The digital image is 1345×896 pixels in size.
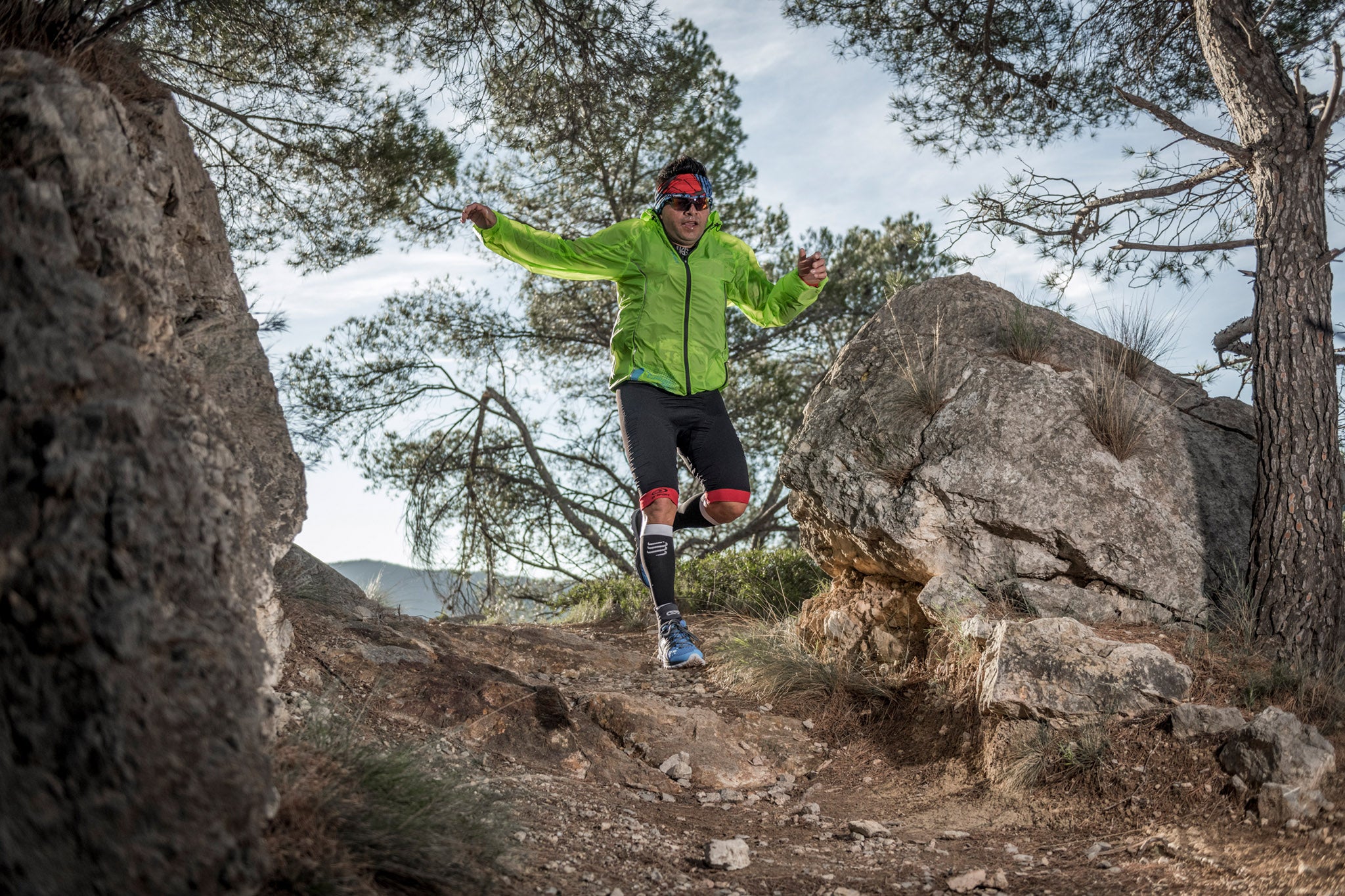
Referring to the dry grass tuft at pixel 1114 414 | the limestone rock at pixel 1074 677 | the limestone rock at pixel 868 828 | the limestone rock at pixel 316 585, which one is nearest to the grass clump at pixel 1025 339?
the dry grass tuft at pixel 1114 414

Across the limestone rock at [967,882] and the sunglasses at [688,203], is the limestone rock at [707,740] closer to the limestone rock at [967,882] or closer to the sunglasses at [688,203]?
the limestone rock at [967,882]

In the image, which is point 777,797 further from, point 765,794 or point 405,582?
point 405,582

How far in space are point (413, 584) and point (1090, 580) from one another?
6407 mm

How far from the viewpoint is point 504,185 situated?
9.12 meters

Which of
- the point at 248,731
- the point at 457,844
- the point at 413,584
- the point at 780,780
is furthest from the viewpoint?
the point at 413,584

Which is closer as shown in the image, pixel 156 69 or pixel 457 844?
pixel 457 844

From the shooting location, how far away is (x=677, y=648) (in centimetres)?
465

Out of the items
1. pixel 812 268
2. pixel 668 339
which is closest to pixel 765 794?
pixel 668 339

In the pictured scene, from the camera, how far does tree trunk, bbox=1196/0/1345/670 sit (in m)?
4.29

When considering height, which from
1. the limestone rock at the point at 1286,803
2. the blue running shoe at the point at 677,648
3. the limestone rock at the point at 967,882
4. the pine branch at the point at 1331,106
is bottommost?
the limestone rock at the point at 967,882

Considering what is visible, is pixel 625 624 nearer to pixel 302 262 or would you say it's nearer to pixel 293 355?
pixel 302 262

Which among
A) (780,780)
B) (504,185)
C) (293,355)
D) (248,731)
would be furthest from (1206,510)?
(293,355)

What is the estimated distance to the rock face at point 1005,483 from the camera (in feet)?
14.4

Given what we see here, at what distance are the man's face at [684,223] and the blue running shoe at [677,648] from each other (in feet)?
6.76
